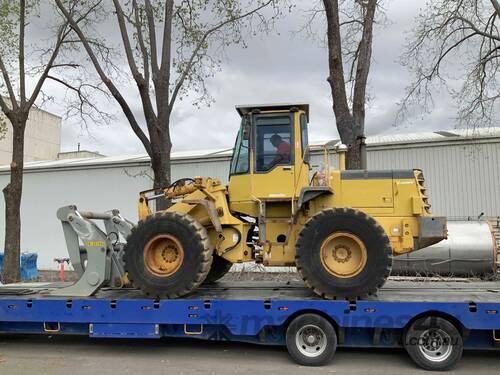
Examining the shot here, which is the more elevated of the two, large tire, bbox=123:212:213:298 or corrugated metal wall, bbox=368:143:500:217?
corrugated metal wall, bbox=368:143:500:217

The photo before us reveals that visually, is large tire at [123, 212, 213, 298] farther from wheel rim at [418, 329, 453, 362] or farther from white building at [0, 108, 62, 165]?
white building at [0, 108, 62, 165]

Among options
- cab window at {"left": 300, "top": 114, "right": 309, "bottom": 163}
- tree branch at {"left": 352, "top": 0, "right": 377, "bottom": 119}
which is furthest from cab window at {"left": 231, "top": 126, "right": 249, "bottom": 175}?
tree branch at {"left": 352, "top": 0, "right": 377, "bottom": 119}

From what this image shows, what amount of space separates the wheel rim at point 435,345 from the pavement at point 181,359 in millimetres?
252

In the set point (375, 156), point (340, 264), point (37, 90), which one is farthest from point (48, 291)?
point (375, 156)

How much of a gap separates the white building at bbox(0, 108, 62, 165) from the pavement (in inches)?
1539

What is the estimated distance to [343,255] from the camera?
7.59m

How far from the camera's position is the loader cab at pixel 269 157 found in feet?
26.6

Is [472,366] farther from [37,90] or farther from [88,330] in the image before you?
[37,90]

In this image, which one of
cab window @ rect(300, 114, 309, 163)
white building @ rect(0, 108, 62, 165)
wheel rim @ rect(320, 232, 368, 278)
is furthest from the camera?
white building @ rect(0, 108, 62, 165)

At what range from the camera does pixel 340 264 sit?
24.8 feet

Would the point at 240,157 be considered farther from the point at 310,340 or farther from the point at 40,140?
the point at 40,140

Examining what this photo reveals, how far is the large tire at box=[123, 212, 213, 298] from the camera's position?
Answer: 7770 mm

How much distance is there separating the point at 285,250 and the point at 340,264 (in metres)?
0.95

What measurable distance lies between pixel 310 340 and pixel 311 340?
0.01m
